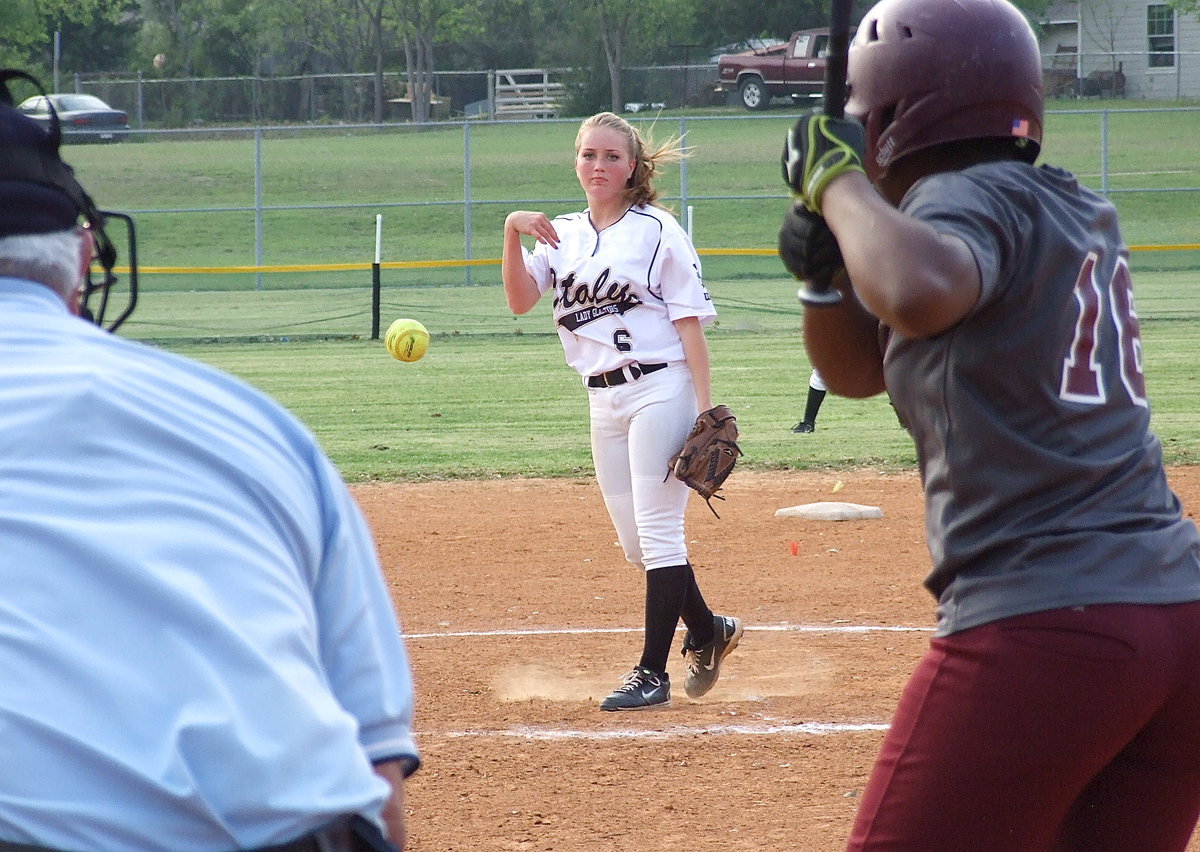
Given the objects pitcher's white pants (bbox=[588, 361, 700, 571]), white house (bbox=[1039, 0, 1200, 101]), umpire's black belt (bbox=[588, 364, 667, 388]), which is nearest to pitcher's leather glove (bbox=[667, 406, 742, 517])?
pitcher's white pants (bbox=[588, 361, 700, 571])

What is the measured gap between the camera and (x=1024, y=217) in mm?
2139

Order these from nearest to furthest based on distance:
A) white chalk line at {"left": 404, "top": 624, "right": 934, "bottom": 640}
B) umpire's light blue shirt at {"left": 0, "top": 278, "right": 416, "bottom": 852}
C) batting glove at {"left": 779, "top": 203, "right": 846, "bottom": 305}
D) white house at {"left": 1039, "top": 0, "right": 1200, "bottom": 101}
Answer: umpire's light blue shirt at {"left": 0, "top": 278, "right": 416, "bottom": 852} → batting glove at {"left": 779, "top": 203, "right": 846, "bottom": 305} → white chalk line at {"left": 404, "top": 624, "right": 934, "bottom": 640} → white house at {"left": 1039, "top": 0, "right": 1200, "bottom": 101}

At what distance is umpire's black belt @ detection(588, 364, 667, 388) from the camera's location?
5172 mm

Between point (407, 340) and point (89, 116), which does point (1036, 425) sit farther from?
point (89, 116)

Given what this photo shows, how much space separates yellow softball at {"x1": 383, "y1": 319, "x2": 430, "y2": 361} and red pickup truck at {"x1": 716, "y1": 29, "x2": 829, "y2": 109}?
25.7 metres

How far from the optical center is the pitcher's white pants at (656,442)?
202 inches

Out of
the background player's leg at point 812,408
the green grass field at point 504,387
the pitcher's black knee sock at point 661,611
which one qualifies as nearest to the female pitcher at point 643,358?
the pitcher's black knee sock at point 661,611

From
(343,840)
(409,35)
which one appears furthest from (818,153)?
(409,35)

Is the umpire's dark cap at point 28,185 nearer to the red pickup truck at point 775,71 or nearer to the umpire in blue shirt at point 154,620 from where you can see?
the umpire in blue shirt at point 154,620

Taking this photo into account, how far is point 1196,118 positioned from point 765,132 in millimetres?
10759

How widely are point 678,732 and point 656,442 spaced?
0.99 meters

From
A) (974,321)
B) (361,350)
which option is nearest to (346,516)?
(974,321)

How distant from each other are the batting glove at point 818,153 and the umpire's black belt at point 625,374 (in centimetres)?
284

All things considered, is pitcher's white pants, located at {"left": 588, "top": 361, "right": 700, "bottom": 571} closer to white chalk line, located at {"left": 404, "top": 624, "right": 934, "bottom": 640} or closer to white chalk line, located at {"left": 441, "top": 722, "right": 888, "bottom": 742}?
white chalk line, located at {"left": 441, "top": 722, "right": 888, "bottom": 742}
